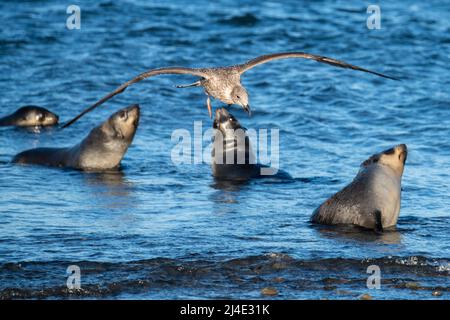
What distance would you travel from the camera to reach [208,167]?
40.3ft

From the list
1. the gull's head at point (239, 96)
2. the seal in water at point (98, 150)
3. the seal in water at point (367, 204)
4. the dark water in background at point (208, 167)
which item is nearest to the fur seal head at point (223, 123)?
the dark water in background at point (208, 167)

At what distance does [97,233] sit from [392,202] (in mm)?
2522

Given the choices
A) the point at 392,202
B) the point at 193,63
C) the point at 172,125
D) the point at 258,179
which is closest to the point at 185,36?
the point at 193,63

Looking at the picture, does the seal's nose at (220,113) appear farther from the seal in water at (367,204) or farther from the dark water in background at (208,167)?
the seal in water at (367,204)

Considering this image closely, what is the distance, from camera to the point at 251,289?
A: 25.2 ft

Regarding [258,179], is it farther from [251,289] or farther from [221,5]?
[221,5]

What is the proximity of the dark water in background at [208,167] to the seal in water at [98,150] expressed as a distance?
27 cm

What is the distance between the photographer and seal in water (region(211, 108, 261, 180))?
38.4 ft

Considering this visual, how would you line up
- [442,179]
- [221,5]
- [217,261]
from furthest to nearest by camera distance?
[221,5] → [442,179] → [217,261]

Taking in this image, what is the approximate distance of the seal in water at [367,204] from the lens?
30.1 ft

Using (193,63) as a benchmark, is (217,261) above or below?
below

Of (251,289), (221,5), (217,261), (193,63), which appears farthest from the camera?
(221,5)

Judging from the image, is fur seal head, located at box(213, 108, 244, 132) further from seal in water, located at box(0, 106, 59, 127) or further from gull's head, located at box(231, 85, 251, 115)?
gull's head, located at box(231, 85, 251, 115)
